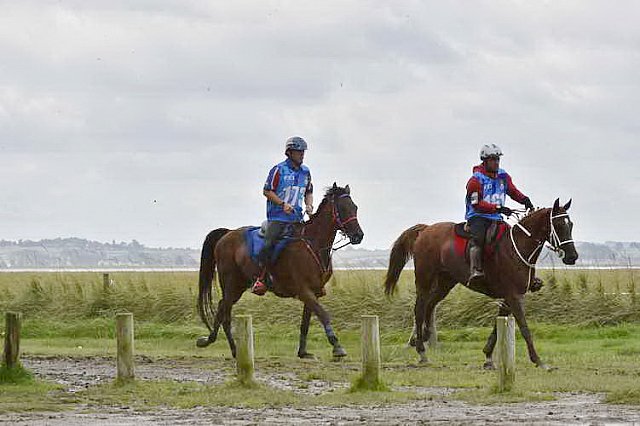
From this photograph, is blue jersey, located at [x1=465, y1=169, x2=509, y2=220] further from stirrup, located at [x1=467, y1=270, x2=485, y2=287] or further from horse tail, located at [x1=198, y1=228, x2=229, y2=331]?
horse tail, located at [x1=198, y1=228, x2=229, y2=331]

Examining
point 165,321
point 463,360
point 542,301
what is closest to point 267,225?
point 463,360

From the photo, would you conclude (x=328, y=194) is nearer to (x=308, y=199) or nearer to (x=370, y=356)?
(x=308, y=199)

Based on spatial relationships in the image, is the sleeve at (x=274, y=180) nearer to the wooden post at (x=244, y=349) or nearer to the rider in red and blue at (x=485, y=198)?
the rider in red and blue at (x=485, y=198)

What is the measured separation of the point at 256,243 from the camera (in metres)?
Answer: 22.2

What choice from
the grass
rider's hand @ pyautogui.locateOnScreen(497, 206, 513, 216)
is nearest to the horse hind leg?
rider's hand @ pyautogui.locateOnScreen(497, 206, 513, 216)

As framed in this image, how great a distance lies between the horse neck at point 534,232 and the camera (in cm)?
2050

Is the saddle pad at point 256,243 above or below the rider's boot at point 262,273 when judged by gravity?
above

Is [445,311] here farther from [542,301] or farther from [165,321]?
[165,321]

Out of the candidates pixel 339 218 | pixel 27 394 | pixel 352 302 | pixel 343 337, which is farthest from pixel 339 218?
pixel 352 302

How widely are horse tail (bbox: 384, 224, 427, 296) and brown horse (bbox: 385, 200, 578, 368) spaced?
0.91ft

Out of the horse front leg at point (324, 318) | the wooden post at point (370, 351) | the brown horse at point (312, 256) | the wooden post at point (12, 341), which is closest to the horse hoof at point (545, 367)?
the horse front leg at point (324, 318)

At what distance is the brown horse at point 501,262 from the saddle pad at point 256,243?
230 centimetres

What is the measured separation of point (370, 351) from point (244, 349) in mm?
1445

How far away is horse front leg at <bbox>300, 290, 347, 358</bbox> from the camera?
65.8ft
